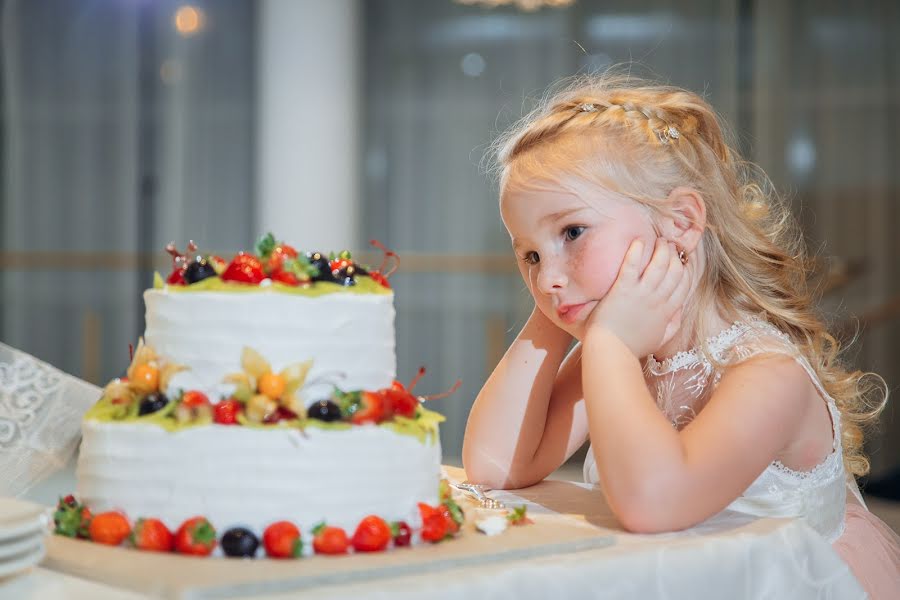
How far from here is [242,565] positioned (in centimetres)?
109

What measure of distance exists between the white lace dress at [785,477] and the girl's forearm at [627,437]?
0.81 ft

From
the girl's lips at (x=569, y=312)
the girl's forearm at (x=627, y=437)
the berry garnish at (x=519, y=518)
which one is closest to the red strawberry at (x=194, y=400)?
the berry garnish at (x=519, y=518)

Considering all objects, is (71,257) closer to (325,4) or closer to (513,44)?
(325,4)

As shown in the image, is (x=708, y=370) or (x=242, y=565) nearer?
(x=242, y=565)

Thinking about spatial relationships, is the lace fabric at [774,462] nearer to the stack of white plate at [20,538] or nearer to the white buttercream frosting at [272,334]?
the white buttercream frosting at [272,334]

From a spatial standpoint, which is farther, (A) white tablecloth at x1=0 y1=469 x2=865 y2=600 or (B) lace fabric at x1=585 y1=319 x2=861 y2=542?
(B) lace fabric at x1=585 y1=319 x2=861 y2=542

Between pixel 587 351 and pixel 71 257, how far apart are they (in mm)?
6177

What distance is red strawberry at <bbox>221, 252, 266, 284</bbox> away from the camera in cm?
127

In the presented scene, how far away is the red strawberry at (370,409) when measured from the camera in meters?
1.24

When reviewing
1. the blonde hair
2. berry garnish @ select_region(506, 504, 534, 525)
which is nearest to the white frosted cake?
berry garnish @ select_region(506, 504, 534, 525)

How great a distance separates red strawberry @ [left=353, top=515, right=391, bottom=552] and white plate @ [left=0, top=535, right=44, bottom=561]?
325 mm

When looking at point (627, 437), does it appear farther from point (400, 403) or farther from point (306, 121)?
point (306, 121)

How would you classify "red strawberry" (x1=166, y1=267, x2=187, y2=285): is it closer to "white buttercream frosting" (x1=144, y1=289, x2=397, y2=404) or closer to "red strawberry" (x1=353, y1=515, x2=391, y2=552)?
"white buttercream frosting" (x1=144, y1=289, x2=397, y2=404)

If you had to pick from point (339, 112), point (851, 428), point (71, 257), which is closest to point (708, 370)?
point (851, 428)
